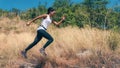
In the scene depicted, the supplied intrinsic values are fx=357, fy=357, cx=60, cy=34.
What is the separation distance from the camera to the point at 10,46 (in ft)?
41.7

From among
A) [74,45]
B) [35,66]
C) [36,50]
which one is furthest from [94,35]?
[35,66]

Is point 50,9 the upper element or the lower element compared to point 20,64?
upper

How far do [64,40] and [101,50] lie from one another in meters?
2.12

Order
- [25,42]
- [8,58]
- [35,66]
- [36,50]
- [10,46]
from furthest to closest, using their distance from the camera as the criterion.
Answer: [25,42], [10,46], [36,50], [8,58], [35,66]

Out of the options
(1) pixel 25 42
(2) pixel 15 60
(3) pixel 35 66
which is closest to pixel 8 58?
(2) pixel 15 60

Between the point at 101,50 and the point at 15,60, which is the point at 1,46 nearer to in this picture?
the point at 15,60

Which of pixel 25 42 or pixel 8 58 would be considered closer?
pixel 8 58

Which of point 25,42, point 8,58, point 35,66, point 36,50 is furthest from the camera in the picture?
point 25,42

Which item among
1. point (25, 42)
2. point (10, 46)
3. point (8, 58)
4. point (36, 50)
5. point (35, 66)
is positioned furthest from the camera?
point (25, 42)

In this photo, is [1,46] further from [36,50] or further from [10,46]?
[36,50]

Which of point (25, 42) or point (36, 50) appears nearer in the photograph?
point (36, 50)

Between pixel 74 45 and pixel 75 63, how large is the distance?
1.42 m

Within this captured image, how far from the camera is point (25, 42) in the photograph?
541 inches

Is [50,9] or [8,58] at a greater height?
[50,9]
